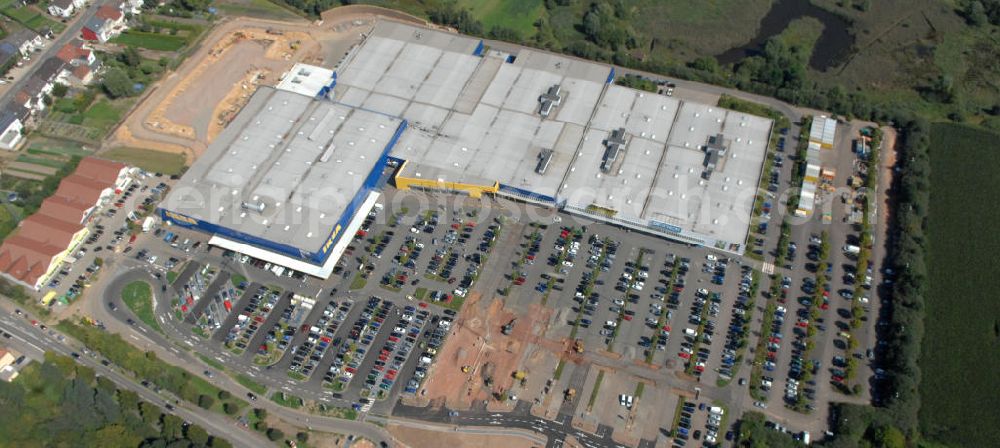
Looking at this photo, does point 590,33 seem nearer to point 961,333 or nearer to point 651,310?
point 651,310

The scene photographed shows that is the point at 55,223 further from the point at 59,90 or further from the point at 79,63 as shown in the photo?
the point at 79,63

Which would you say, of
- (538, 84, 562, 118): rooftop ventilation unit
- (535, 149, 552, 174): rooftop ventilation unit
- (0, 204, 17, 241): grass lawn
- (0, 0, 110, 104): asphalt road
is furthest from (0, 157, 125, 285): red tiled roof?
(538, 84, 562, 118): rooftop ventilation unit

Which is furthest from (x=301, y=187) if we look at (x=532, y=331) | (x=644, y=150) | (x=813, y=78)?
(x=813, y=78)

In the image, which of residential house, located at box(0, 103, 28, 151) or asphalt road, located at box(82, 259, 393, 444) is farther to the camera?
residential house, located at box(0, 103, 28, 151)

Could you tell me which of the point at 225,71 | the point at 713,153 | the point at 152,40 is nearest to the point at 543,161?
the point at 713,153

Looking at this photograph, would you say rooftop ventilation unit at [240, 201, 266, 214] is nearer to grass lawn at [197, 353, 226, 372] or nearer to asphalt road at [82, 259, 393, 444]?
asphalt road at [82, 259, 393, 444]

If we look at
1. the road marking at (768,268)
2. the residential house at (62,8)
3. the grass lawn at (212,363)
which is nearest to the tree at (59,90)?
the residential house at (62,8)

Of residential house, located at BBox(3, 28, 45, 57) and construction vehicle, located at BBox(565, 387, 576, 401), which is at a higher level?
residential house, located at BBox(3, 28, 45, 57)
